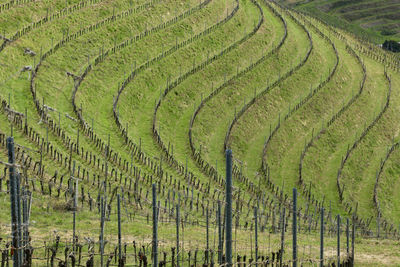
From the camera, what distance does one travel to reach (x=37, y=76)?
6266 cm

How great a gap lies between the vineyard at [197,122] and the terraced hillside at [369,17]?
8512 centimetres

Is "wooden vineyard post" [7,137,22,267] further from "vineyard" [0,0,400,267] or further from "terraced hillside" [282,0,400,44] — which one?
"terraced hillside" [282,0,400,44]

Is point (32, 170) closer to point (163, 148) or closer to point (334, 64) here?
point (163, 148)

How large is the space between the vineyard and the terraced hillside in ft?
279

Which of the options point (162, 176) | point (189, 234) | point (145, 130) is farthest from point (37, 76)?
point (189, 234)

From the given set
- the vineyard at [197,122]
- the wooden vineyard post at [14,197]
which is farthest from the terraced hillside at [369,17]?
the wooden vineyard post at [14,197]

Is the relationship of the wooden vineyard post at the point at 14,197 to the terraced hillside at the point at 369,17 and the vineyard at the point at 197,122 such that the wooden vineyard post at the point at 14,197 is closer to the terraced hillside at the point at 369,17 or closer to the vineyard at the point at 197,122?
the vineyard at the point at 197,122

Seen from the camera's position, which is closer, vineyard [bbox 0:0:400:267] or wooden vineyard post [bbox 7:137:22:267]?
wooden vineyard post [bbox 7:137:22:267]

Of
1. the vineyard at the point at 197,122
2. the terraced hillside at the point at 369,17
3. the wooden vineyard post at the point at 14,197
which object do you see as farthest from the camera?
the terraced hillside at the point at 369,17

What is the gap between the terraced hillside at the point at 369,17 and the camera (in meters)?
179

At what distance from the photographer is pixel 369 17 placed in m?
191

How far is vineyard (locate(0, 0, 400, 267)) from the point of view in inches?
1683

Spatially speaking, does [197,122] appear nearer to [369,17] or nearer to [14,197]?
[14,197]

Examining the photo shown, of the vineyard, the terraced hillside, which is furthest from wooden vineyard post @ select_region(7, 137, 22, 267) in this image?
the terraced hillside
